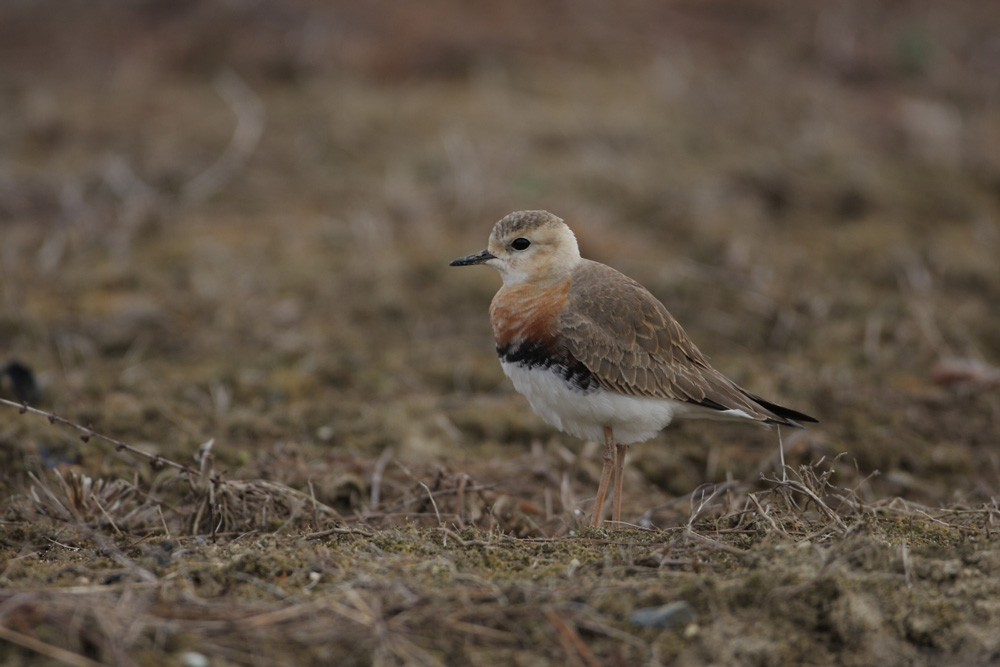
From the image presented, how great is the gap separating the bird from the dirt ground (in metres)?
0.43

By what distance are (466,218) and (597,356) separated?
4539 mm

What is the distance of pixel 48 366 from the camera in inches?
252

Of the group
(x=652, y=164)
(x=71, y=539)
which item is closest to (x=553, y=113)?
(x=652, y=164)

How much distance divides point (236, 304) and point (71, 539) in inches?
143

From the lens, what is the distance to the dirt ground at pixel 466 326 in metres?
3.08

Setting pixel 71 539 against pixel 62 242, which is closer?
pixel 71 539

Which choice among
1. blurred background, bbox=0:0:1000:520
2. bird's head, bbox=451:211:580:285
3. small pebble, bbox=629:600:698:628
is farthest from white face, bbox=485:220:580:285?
small pebble, bbox=629:600:698:628

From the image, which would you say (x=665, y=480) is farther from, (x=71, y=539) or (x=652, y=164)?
(x=652, y=164)

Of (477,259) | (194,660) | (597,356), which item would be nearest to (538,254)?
(477,259)

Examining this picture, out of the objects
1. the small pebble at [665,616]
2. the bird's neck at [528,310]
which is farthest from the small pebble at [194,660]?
the bird's neck at [528,310]

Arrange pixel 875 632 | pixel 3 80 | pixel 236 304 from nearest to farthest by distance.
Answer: pixel 875 632 → pixel 236 304 → pixel 3 80

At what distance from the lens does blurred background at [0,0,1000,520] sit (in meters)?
5.74

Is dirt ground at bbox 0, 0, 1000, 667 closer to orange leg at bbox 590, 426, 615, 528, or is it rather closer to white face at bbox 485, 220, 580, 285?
orange leg at bbox 590, 426, 615, 528

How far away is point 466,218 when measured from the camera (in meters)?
8.72
